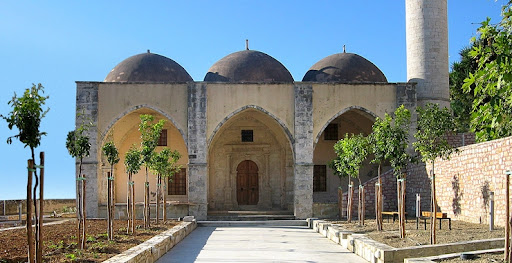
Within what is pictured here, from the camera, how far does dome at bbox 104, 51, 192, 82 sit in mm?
21891

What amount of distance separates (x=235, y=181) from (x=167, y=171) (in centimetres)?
626

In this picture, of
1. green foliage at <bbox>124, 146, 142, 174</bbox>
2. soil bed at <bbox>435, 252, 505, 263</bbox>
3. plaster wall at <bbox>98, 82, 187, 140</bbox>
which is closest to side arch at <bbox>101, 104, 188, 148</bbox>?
plaster wall at <bbox>98, 82, 187, 140</bbox>

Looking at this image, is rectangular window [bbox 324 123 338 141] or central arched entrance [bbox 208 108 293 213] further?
rectangular window [bbox 324 123 338 141]

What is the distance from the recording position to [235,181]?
76.0 feet

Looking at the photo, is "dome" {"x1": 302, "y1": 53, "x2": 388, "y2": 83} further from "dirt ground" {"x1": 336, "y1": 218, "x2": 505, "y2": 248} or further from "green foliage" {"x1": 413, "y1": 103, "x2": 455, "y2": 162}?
"green foliage" {"x1": 413, "y1": 103, "x2": 455, "y2": 162}

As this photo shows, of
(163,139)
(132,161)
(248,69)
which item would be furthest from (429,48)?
(132,161)

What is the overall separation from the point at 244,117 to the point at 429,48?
7374 mm

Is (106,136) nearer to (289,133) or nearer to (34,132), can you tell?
(289,133)

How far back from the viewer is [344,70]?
2216 cm

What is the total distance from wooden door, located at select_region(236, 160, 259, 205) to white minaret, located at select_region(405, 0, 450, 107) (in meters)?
6.85

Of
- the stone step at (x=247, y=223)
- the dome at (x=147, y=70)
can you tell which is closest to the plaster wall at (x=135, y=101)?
the dome at (x=147, y=70)

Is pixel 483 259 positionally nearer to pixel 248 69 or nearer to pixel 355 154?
pixel 355 154

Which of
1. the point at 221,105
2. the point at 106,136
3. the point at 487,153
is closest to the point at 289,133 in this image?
the point at 221,105

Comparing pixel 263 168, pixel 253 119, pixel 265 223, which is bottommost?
pixel 265 223
